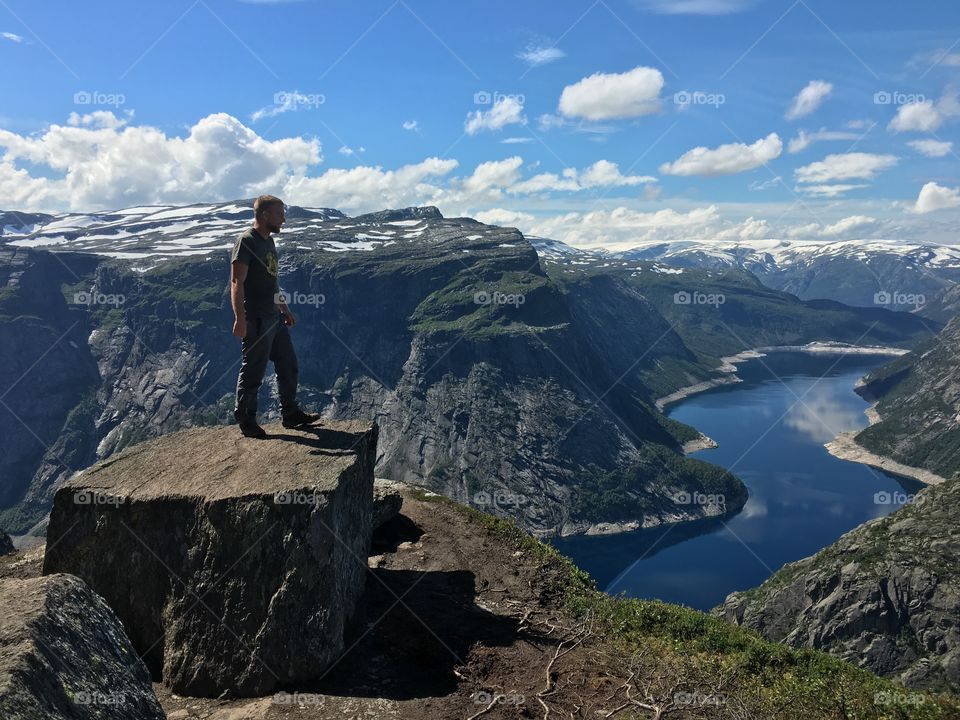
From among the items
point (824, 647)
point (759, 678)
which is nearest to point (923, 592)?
point (824, 647)

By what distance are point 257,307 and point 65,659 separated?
8.74 meters

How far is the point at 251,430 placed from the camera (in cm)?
1519

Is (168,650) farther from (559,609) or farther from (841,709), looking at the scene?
(841,709)

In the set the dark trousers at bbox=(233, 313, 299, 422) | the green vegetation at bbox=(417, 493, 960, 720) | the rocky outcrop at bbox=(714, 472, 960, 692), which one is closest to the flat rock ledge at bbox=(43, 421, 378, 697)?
the dark trousers at bbox=(233, 313, 299, 422)

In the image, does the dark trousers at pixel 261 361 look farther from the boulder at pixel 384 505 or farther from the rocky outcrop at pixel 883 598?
A: the rocky outcrop at pixel 883 598

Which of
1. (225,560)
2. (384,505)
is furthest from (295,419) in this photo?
(384,505)

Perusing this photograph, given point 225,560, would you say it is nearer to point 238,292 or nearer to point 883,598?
point 238,292

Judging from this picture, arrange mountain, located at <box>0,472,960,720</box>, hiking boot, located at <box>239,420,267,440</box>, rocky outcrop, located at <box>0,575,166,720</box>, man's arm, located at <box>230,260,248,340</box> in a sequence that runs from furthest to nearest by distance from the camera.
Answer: hiking boot, located at <box>239,420,267,440</box>, man's arm, located at <box>230,260,248,340</box>, mountain, located at <box>0,472,960,720</box>, rocky outcrop, located at <box>0,575,166,720</box>

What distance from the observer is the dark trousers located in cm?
1435

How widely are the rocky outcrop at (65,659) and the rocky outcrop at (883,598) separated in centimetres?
7973

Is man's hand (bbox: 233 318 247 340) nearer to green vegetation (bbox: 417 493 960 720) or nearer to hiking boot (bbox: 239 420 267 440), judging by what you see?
hiking boot (bbox: 239 420 267 440)

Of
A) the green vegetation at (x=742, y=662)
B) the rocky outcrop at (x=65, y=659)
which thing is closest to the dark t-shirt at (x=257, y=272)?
the rocky outcrop at (x=65, y=659)

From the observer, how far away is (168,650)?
37.2ft

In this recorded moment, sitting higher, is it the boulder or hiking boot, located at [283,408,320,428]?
hiking boot, located at [283,408,320,428]
